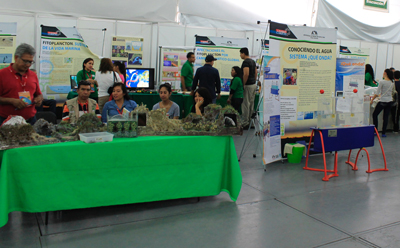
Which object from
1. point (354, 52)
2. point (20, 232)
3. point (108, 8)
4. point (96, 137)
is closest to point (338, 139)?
point (96, 137)

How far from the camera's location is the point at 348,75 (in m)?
5.71

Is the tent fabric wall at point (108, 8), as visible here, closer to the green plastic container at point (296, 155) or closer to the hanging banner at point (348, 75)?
the hanging banner at point (348, 75)

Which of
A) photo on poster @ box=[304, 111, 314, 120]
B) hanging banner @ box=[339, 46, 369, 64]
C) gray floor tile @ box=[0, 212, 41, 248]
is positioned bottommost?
gray floor tile @ box=[0, 212, 41, 248]

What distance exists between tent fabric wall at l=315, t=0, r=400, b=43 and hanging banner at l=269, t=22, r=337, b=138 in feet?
18.9

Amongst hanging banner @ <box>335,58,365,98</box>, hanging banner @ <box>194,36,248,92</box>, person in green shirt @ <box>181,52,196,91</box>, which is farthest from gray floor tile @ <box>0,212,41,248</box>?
hanging banner @ <box>194,36,248,92</box>

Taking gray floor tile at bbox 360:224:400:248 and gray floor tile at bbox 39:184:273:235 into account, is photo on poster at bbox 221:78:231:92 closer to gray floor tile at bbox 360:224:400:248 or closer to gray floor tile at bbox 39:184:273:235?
gray floor tile at bbox 39:184:273:235

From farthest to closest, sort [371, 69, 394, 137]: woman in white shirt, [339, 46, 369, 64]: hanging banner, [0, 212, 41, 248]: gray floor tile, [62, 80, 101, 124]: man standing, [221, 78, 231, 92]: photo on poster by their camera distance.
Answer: [339, 46, 369, 64]: hanging banner → [221, 78, 231, 92]: photo on poster → [371, 69, 394, 137]: woman in white shirt → [62, 80, 101, 124]: man standing → [0, 212, 41, 248]: gray floor tile

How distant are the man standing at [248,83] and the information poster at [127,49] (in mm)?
3194

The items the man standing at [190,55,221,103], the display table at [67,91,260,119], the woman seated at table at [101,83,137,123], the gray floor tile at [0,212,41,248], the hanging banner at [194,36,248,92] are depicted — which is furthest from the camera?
the hanging banner at [194,36,248,92]

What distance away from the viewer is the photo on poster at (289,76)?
16.2ft

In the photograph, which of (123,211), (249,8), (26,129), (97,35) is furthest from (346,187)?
(97,35)

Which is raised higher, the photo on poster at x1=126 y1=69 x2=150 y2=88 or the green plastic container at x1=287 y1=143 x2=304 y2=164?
the photo on poster at x1=126 y1=69 x2=150 y2=88

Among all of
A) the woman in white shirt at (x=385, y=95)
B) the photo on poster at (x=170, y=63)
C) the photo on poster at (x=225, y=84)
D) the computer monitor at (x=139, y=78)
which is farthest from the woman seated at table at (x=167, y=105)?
the woman in white shirt at (x=385, y=95)

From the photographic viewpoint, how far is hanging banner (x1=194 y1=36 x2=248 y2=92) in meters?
9.00
